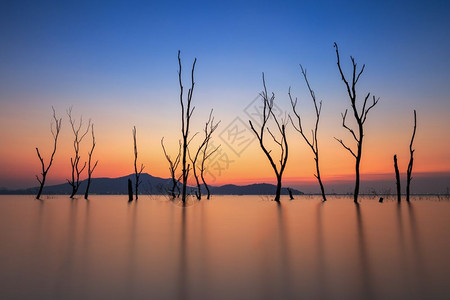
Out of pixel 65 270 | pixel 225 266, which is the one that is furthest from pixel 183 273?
pixel 65 270

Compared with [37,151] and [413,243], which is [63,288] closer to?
[413,243]

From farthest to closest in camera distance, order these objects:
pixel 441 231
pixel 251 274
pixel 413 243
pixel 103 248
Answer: pixel 441 231
pixel 413 243
pixel 103 248
pixel 251 274

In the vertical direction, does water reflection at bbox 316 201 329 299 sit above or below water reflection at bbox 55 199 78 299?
below

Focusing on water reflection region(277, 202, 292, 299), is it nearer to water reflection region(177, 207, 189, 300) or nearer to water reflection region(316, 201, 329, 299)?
water reflection region(316, 201, 329, 299)

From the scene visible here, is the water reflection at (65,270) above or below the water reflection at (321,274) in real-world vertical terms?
above

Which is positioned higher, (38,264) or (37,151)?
(37,151)

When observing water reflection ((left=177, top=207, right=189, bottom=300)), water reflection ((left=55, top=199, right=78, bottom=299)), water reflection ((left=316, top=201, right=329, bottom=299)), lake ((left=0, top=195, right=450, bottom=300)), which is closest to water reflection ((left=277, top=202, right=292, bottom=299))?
lake ((left=0, top=195, right=450, bottom=300))

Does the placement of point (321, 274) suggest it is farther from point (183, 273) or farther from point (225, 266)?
point (183, 273)

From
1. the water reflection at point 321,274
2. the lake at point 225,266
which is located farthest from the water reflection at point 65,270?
the water reflection at point 321,274

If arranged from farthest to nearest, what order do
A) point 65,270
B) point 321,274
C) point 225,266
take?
1. point 225,266
2. point 65,270
3. point 321,274

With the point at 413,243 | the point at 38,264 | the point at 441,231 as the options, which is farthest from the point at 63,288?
the point at 441,231

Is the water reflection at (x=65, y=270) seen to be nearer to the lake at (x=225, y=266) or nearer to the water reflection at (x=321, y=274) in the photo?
the lake at (x=225, y=266)

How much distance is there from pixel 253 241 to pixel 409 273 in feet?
6.30

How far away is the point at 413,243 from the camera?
12.8 feet
